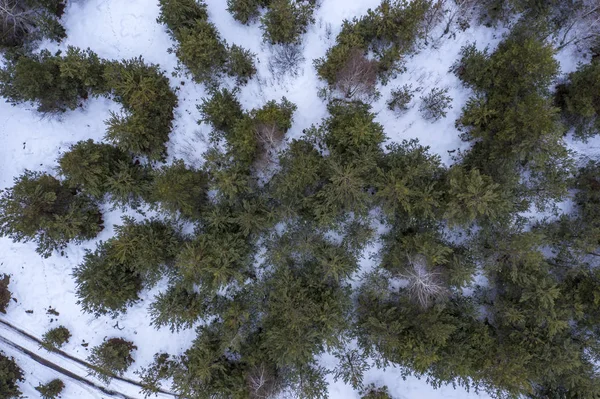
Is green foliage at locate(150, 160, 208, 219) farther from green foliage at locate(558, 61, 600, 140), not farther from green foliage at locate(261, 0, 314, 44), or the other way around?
green foliage at locate(558, 61, 600, 140)

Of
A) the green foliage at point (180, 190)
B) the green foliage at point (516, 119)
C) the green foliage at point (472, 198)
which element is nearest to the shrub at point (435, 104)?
the green foliage at point (516, 119)

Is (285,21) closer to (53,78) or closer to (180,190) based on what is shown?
(180,190)

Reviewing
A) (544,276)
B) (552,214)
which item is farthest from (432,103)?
(544,276)

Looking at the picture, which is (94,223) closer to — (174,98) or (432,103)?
(174,98)

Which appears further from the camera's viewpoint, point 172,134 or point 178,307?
point 172,134

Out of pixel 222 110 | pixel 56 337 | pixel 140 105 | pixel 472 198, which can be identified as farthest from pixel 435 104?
pixel 56 337

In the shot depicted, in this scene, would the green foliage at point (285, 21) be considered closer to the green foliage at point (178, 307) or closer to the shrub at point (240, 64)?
the shrub at point (240, 64)
